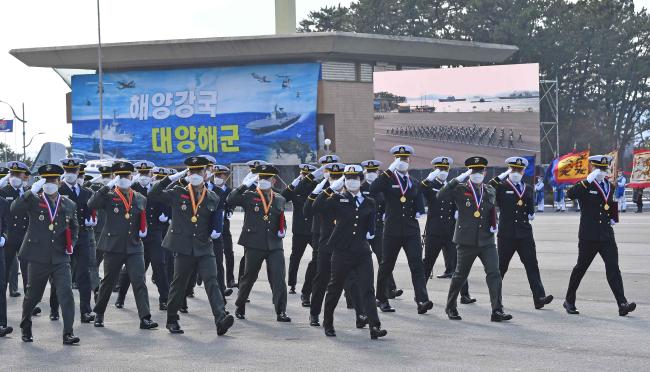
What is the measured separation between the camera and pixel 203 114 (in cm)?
6962

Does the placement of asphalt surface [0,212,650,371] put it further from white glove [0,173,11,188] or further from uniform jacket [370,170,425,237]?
white glove [0,173,11,188]

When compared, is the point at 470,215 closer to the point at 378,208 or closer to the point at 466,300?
the point at 466,300

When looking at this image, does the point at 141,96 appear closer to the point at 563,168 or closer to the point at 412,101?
the point at 412,101

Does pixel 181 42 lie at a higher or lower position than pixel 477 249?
higher

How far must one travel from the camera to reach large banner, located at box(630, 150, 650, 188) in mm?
43500

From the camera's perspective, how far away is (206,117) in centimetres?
6944

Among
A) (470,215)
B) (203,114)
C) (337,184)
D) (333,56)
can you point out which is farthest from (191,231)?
(203,114)

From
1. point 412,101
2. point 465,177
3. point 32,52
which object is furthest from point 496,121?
point 465,177

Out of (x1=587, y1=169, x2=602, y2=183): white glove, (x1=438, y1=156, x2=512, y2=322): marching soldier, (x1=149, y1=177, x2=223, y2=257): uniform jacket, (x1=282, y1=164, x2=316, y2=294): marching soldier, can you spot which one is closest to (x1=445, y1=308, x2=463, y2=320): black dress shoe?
(x1=438, y1=156, x2=512, y2=322): marching soldier

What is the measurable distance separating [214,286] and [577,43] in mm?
70812

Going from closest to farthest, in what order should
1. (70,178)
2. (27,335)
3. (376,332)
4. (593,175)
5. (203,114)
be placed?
(376,332) → (27,335) → (593,175) → (70,178) → (203,114)

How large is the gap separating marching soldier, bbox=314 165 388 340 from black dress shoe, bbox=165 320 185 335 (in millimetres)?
1606

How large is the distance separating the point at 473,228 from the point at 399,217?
114cm

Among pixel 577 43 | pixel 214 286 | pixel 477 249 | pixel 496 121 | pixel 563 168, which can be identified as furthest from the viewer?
pixel 577 43
